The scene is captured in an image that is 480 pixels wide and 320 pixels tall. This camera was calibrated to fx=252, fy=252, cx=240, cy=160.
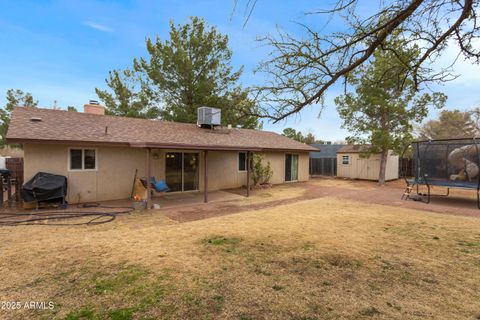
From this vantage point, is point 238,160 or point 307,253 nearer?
point 307,253

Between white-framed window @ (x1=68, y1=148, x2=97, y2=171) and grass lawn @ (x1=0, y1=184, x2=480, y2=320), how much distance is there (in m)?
3.27

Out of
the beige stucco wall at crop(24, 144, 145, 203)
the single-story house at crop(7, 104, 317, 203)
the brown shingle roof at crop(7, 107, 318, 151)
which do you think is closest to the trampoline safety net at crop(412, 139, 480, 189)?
the brown shingle roof at crop(7, 107, 318, 151)

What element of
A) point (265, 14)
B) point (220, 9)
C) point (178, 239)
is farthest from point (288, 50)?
point (178, 239)

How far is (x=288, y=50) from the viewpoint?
3.01 metres

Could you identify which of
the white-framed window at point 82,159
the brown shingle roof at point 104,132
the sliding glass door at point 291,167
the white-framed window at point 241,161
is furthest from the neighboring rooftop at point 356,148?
the white-framed window at point 82,159

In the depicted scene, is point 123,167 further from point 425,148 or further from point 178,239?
point 425,148

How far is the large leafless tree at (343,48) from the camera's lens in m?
2.93

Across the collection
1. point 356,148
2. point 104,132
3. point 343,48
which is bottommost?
point 356,148

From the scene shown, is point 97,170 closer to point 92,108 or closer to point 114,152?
point 114,152

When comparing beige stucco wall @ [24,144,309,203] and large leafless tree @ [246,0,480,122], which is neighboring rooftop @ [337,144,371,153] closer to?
beige stucco wall @ [24,144,309,203]

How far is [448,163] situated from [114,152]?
41.9ft

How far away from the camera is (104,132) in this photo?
9.27 meters

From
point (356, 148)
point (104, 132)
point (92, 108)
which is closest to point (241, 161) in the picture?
point (104, 132)

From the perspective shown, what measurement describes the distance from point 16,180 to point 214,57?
1266 cm
